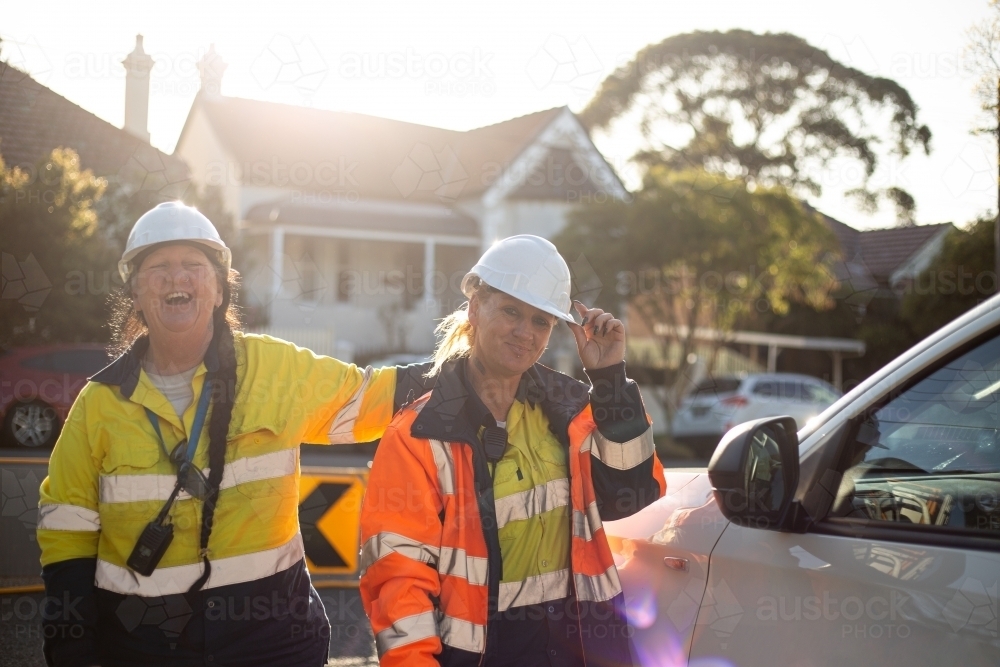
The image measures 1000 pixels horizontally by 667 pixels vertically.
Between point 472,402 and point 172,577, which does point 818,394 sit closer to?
point 472,402

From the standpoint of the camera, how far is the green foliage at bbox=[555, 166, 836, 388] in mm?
19422

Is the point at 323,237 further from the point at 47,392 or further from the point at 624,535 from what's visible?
the point at 624,535

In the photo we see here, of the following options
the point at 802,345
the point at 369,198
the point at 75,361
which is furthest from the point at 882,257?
the point at 75,361

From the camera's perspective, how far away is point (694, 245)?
63.5 ft

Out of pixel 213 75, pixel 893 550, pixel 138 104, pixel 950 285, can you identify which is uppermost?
pixel 213 75

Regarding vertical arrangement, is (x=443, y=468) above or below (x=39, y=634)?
above

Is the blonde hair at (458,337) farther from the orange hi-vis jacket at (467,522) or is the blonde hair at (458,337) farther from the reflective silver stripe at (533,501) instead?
the reflective silver stripe at (533,501)

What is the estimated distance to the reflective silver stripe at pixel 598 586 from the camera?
2.71 metres

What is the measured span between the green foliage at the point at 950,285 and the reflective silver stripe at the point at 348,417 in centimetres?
1310

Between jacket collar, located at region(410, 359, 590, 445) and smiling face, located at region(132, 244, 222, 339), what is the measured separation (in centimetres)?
78

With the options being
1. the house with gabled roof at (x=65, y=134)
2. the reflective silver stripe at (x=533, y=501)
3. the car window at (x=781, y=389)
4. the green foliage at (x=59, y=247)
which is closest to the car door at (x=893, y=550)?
the reflective silver stripe at (x=533, y=501)

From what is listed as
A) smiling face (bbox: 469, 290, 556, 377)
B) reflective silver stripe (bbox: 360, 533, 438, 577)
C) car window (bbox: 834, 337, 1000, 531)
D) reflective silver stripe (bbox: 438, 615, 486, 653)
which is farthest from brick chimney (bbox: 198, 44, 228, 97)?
car window (bbox: 834, 337, 1000, 531)

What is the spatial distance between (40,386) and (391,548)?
9.81m

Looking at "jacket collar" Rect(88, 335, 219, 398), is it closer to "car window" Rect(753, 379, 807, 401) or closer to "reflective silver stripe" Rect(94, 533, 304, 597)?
"reflective silver stripe" Rect(94, 533, 304, 597)
